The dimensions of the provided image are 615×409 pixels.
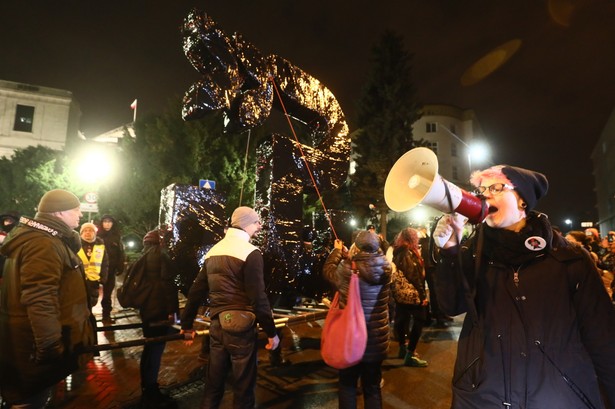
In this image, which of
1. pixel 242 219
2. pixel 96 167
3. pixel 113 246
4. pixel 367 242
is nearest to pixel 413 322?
pixel 367 242

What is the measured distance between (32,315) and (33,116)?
50.7m

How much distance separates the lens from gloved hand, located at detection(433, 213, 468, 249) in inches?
73.9

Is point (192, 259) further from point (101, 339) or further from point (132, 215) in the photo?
point (132, 215)

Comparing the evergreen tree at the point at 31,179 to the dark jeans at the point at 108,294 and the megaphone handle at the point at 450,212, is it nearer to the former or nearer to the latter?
the dark jeans at the point at 108,294

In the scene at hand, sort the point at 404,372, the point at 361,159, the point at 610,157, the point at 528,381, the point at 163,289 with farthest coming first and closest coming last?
the point at 610,157
the point at 361,159
the point at 404,372
the point at 163,289
the point at 528,381

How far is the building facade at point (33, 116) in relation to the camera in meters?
40.5

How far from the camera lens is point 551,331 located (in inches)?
71.6

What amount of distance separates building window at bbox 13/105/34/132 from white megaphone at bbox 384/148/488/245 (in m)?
52.0

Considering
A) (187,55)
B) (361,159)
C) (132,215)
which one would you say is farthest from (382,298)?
(361,159)

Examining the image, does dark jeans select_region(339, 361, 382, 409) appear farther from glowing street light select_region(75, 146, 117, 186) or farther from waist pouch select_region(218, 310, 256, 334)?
glowing street light select_region(75, 146, 117, 186)

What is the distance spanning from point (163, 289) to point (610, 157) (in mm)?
71181

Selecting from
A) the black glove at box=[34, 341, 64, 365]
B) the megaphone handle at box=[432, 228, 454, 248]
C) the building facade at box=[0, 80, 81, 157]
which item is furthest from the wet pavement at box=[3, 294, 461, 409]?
the building facade at box=[0, 80, 81, 157]

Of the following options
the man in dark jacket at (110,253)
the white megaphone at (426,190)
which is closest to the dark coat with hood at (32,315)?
the white megaphone at (426,190)

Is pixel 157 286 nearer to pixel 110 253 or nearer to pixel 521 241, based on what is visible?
pixel 521 241
